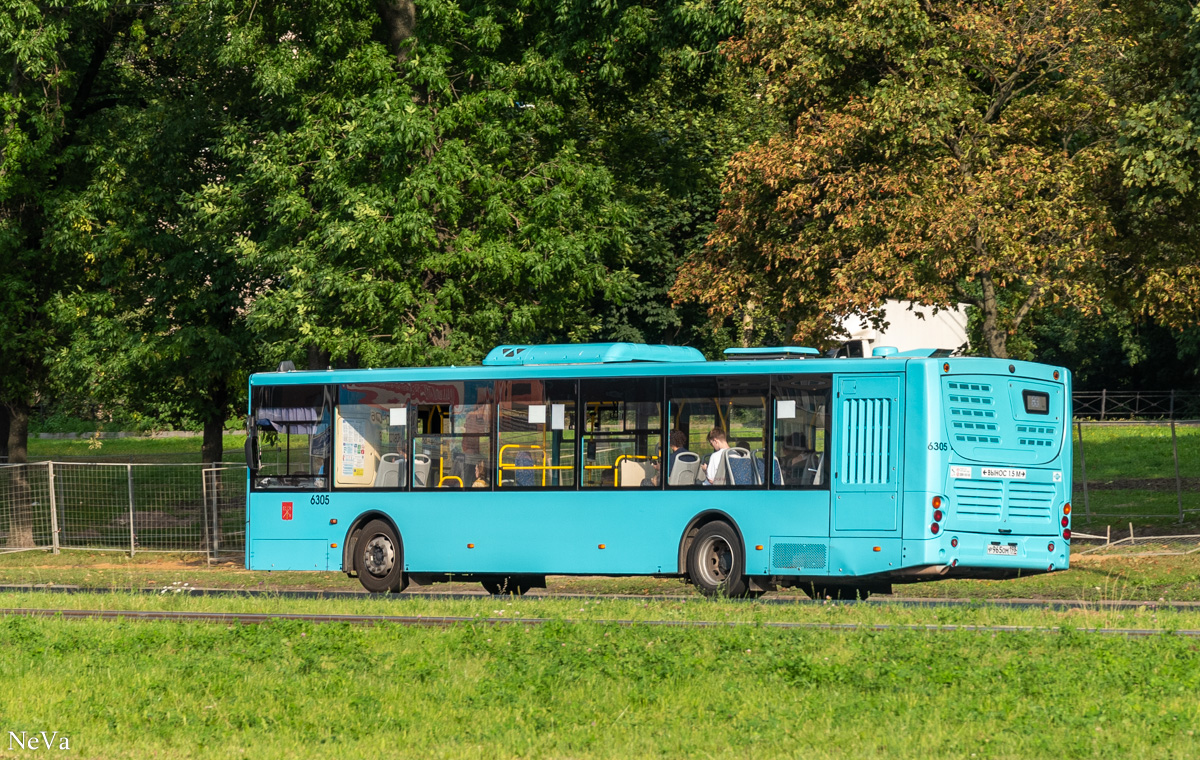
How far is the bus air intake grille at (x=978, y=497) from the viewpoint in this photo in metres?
15.8

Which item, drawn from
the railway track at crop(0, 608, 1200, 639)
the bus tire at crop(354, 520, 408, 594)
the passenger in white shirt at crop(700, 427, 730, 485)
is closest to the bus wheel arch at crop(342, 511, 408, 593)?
the bus tire at crop(354, 520, 408, 594)

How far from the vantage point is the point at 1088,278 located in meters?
22.5

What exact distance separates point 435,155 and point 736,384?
8.88m

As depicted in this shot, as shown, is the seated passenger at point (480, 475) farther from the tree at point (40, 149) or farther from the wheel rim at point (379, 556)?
the tree at point (40, 149)

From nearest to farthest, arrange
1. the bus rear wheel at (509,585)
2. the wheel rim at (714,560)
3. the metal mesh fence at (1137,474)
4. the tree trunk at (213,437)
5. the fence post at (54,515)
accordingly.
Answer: the wheel rim at (714,560), the bus rear wheel at (509,585), the metal mesh fence at (1137,474), the fence post at (54,515), the tree trunk at (213,437)

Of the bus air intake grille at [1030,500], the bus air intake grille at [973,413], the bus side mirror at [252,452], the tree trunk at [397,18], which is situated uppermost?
the tree trunk at [397,18]

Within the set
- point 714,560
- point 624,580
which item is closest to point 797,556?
point 714,560

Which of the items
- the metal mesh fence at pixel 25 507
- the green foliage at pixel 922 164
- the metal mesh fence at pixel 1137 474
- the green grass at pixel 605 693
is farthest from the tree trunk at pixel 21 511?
the metal mesh fence at pixel 1137 474

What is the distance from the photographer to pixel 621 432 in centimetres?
1766

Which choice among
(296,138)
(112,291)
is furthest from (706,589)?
(112,291)

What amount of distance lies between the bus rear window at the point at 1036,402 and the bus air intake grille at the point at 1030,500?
811 millimetres

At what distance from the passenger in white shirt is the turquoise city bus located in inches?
0.9

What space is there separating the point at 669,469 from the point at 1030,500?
3.91m

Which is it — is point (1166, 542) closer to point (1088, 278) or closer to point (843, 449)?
point (1088, 278)
